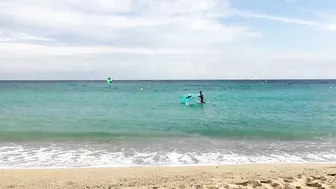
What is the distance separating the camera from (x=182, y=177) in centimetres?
999

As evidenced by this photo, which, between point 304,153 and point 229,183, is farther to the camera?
point 304,153

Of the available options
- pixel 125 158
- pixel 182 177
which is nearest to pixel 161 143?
pixel 125 158

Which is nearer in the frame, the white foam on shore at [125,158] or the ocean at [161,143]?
the white foam on shore at [125,158]

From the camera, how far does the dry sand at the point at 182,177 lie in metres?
8.89

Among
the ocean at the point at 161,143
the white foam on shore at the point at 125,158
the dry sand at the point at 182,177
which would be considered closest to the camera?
the dry sand at the point at 182,177

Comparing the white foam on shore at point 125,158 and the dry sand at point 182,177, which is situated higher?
the dry sand at point 182,177

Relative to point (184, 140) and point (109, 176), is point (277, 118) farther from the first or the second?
point (109, 176)

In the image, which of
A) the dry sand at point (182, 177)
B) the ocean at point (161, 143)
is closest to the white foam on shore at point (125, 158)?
the ocean at point (161, 143)

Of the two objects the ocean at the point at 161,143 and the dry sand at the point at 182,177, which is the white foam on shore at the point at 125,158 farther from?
the dry sand at the point at 182,177

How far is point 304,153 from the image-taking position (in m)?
14.5

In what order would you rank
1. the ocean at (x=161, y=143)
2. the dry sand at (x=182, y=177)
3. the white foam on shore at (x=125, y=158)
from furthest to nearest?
the ocean at (x=161, y=143) < the white foam on shore at (x=125, y=158) < the dry sand at (x=182, y=177)

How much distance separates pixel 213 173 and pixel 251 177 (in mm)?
1145

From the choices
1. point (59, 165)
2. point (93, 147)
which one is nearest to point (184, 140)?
point (93, 147)

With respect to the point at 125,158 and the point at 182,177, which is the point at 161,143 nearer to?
the point at 125,158
